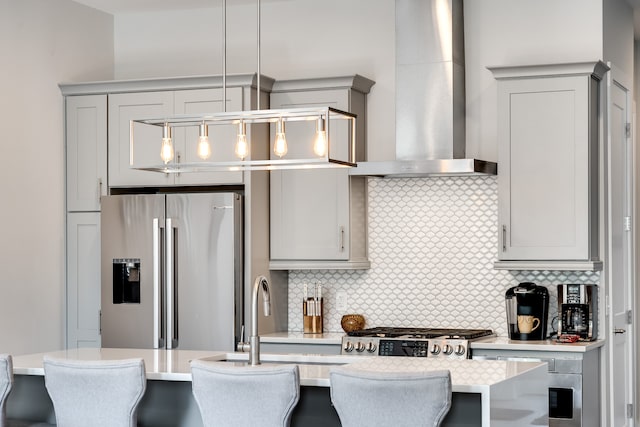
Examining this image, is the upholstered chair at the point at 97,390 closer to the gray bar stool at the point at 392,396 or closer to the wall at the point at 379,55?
the gray bar stool at the point at 392,396

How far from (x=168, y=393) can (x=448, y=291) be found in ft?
8.21

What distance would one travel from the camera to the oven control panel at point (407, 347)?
5508 millimetres

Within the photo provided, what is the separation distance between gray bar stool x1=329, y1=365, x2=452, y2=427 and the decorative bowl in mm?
2686

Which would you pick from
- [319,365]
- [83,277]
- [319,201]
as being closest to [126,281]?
[83,277]

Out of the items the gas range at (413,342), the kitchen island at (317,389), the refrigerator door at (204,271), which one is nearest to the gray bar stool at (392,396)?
the kitchen island at (317,389)

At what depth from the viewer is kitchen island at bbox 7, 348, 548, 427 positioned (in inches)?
142

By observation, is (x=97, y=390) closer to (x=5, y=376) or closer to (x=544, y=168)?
(x=5, y=376)

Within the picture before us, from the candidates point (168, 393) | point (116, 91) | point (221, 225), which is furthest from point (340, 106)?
point (168, 393)

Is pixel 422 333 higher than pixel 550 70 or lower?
lower

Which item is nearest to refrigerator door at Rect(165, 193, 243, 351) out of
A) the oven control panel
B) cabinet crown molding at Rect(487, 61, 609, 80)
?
the oven control panel

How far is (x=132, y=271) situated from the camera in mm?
6266

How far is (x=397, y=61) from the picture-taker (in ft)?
19.7

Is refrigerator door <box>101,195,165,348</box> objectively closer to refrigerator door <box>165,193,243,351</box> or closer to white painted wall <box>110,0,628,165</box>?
refrigerator door <box>165,193,243,351</box>

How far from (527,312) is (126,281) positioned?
8.35 feet
